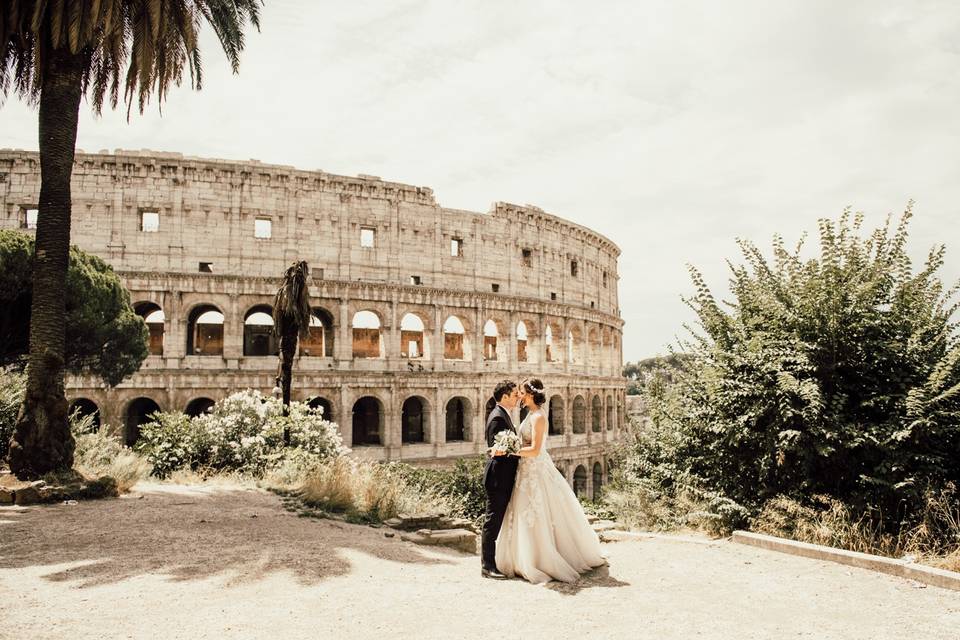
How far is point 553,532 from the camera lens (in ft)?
20.1

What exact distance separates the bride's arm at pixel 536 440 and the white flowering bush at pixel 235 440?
9.59m

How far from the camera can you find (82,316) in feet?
48.7

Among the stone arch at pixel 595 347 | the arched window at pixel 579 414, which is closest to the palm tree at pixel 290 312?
the arched window at pixel 579 414

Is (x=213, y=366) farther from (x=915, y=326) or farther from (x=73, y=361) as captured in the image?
(x=915, y=326)

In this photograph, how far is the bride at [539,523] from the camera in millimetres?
5875

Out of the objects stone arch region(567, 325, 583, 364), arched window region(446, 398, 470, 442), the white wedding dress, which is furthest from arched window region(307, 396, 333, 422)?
the white wedding dress

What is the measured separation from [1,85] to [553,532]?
13.8 m

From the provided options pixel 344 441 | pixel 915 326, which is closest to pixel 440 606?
pixel 915 326

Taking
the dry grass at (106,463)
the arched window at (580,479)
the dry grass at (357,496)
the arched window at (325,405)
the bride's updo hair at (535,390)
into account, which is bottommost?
the arched window at (580,479)

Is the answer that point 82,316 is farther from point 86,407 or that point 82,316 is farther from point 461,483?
point 461,483

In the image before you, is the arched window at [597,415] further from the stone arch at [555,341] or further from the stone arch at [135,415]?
the stone arch at [135,415]

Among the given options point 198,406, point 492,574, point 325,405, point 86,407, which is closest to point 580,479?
point 325,405

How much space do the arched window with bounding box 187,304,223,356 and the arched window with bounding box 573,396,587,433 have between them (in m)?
18.7

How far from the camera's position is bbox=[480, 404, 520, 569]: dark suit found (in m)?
6.05
